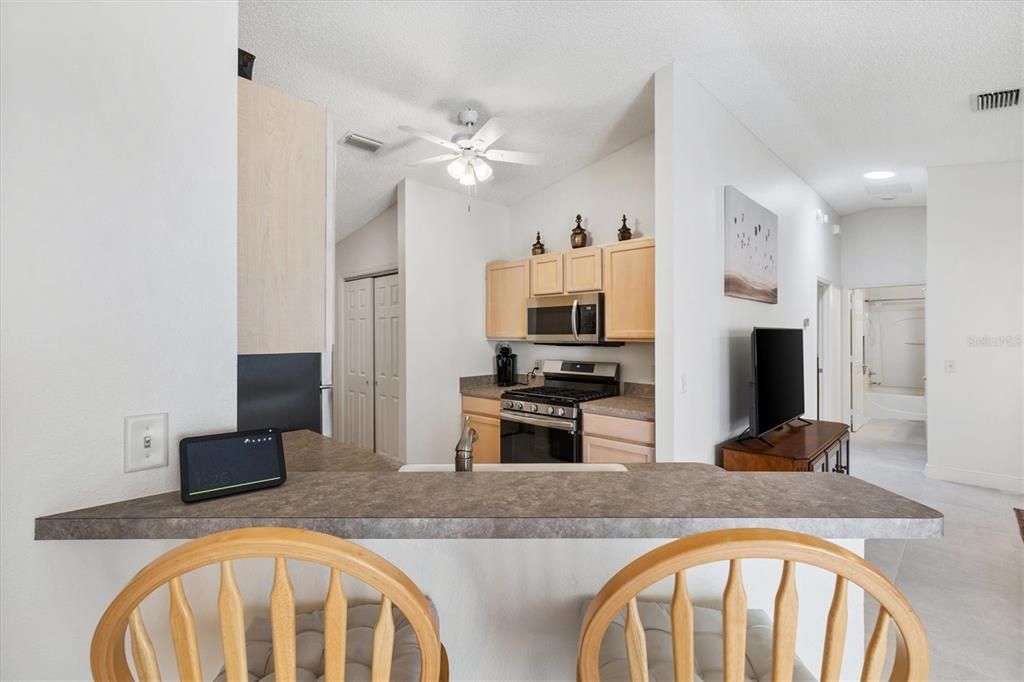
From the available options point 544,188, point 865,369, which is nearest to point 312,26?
point 544,188

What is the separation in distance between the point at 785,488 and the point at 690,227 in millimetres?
2039

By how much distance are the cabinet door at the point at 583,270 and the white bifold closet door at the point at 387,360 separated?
1.54 metres

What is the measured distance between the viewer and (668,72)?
2650mm

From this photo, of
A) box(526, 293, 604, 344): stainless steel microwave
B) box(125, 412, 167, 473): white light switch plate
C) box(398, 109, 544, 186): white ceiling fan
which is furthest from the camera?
Answer: box(526, 293, 604, 344): stainless steel microwave

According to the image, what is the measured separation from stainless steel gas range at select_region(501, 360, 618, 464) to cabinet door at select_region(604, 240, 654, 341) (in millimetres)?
543

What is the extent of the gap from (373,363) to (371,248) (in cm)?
119

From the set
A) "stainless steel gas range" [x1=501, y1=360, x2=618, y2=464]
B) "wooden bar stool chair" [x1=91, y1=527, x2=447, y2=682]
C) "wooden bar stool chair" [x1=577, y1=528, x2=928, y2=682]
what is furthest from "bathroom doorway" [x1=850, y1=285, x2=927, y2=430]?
"wooden bar stool chair" [x1=91, y1=527, x2=447, y2=682]

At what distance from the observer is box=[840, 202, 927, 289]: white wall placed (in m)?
5.74

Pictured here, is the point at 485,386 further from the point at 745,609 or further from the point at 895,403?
the point at 895,403

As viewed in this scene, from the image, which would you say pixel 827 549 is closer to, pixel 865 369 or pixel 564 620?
pixel 564 620

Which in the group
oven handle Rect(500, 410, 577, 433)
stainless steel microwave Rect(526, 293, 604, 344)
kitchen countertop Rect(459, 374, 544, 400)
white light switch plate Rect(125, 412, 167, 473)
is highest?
stainless steel microwave Rect(526, 293, 604, 344)

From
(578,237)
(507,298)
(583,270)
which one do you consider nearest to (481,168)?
(583,270)

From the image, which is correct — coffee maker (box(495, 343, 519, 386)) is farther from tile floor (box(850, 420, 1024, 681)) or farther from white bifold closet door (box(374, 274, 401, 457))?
tile floor (box(850, 420, 1024, 681))

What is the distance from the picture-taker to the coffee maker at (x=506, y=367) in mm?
4602
